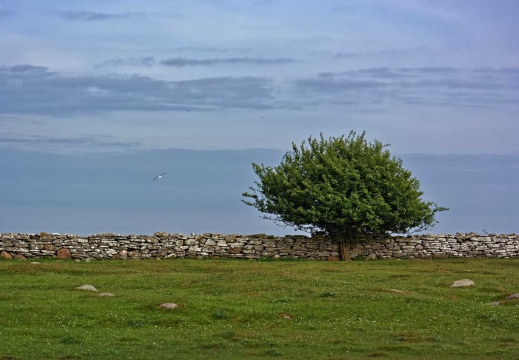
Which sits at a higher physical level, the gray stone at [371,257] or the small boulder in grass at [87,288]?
the gray stone at [371,257]

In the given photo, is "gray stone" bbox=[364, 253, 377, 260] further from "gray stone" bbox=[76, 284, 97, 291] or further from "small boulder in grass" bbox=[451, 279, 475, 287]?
"gray stone" bbox=[76, 284, 97, 291]

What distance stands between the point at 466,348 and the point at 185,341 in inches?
331

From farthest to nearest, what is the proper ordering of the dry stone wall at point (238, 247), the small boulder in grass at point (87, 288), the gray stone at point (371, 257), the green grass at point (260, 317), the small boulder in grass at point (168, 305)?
the gray stone at point (371, 257) → the dry stone wall at point (238, 247) → the small boulder in grass at point (87, 288) → the small boulder in grass at point (168, 305) → the green grass at point (260, 317)

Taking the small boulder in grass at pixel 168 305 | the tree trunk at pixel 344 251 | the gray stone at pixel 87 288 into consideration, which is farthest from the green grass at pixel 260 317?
the tree trunk at pixel 344 251

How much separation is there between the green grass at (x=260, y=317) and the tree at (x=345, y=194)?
621 inches

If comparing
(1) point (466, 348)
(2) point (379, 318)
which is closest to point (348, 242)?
(2) point (379, 318)

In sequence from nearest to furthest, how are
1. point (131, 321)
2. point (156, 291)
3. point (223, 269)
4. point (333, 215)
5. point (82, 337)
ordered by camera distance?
1. point (82, 337)
2. point (131, 321)
3. point (156, 291)
4. point (223, 269)
5. point (333, 215)

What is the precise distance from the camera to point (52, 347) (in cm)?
2478

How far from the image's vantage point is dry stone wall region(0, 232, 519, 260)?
58781mm

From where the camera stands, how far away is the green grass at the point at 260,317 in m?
24.8

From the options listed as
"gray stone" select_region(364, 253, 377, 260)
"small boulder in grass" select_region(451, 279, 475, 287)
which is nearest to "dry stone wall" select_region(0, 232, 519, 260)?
"gray stone" select_region(364, 253, 377, 260)

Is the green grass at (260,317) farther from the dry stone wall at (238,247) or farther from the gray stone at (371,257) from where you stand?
the gray stone at (371,257)

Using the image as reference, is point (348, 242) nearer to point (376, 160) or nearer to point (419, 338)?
point (376, 160)

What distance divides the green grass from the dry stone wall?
49.4 feet
